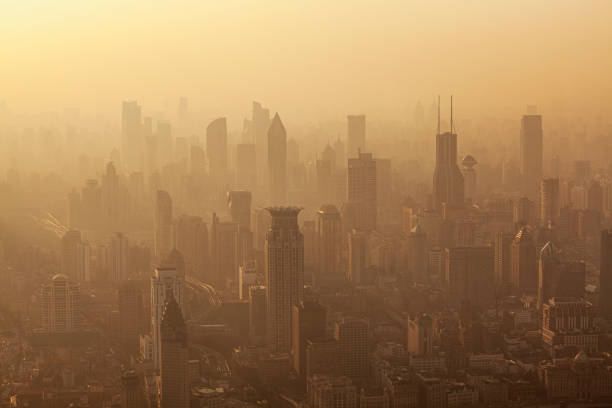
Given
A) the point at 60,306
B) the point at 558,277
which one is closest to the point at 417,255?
the point at 558,277

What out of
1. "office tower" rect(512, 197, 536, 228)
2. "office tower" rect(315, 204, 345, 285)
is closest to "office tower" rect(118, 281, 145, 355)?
"office tower" rect(315, 204, 345, 285)

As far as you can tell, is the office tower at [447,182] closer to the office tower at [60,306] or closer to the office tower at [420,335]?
the office tower at [420,335]

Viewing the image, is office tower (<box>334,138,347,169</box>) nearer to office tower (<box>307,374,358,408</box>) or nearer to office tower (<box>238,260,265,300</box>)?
office tower (<box>238,260,265,300</box>)

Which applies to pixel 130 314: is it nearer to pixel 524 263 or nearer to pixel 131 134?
pixel 131 134

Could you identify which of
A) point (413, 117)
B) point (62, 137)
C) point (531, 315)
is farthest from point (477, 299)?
point (62, 137)

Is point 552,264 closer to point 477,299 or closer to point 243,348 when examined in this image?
point 477,299
